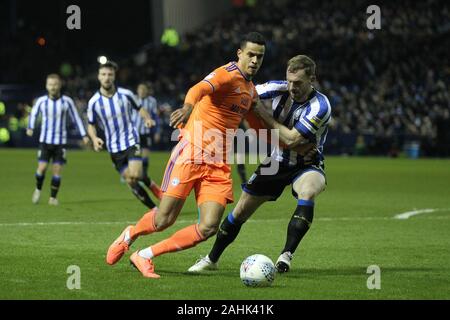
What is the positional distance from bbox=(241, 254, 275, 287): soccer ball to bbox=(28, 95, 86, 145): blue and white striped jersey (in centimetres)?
928

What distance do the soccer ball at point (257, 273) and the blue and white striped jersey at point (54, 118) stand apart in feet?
30.5

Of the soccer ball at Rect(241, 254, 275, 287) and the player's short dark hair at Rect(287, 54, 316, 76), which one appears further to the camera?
the player's short dark hair at Rect(287, 54, 316, 76)

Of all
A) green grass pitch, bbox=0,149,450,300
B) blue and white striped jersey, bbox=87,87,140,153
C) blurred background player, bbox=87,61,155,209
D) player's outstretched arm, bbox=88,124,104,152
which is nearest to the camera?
green grass pitch, bbox=0,149,450,300

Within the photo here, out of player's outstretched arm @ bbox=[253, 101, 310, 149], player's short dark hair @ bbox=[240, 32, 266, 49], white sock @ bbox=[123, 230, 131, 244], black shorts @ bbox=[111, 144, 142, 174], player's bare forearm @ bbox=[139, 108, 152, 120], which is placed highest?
player's short dark hair @ bbox=[240, 32, 266, 49]

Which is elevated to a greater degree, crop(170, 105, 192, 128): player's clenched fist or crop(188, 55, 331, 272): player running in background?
crop(170, 105, 192, 128): player's clenched fist

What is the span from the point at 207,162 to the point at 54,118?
9173mm

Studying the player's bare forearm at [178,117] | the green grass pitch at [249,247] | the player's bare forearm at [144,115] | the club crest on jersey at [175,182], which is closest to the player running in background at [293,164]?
the green grass pitch at [249,247]

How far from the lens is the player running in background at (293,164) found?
9.03 meters

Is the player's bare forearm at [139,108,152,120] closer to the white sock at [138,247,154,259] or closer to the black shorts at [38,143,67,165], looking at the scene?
the black shorts at [38,143,67,165]

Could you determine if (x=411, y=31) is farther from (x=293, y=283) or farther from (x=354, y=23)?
(x=293, y=283)

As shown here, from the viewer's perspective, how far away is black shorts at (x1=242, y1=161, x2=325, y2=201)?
9.30m

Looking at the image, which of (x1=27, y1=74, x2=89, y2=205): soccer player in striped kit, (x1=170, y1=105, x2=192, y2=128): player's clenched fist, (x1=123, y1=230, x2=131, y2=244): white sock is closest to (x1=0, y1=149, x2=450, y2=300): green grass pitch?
(x1=123, y1=230, x2=131, y2=244): white sock

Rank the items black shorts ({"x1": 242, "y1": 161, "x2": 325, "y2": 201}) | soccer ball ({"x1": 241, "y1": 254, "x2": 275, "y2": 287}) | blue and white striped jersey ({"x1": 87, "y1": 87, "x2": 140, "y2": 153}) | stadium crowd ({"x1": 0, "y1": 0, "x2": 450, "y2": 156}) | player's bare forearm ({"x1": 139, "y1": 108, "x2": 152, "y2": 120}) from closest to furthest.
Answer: soccer ball ({"x1": 241, "y1": 254, "x2": 275, "y2": 287}) < black shorts ({"x1": 242, "y1": 161, "x2": 325, "y2": 201}) < player's bare forearm ({"x1": 139, "y1": 108, "x2": 152, "y2": 120}) < blue and white striped jersey ({"x1": 87, "y1": 87, "x2": 140, "y2": 153}) < stadium crowd ({"x1": 0, "y1": 0, "x2": 450, "y2": 156})
